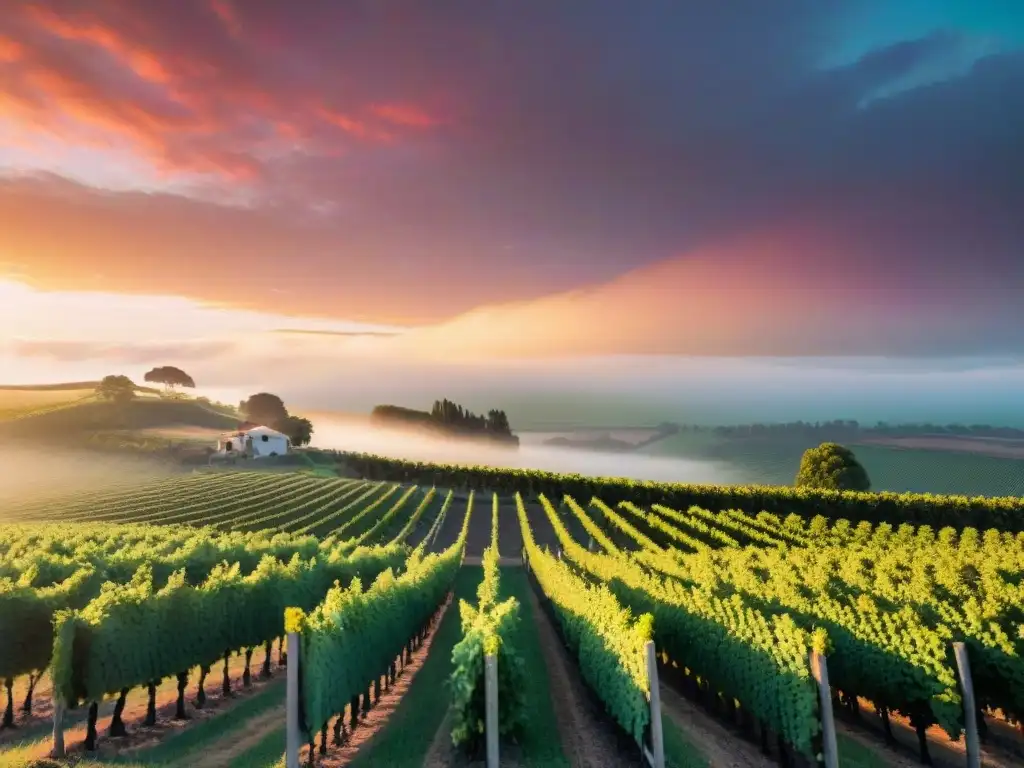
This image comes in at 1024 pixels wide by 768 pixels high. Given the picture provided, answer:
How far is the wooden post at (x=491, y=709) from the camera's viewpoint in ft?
33.6

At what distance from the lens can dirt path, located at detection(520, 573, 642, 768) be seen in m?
12.1

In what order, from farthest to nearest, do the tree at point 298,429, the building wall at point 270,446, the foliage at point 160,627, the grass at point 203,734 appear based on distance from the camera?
1. the tree at point 298,429
2. the building wall at point 270,446
3. the foliage at point 160,627
4. the grass at point 203,734

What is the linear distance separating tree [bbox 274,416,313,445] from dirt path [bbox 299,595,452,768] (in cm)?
12089

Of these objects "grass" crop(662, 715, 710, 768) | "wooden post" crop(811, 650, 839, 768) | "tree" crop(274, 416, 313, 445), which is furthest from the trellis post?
"tree" crop(274, 416, 313, 445)

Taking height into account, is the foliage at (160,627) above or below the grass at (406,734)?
above

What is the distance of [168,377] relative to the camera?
18425cm

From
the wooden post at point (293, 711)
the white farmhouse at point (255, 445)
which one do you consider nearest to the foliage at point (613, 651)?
the wooden post at point (293, 711)

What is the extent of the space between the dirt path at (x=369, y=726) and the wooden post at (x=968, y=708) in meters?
10.8

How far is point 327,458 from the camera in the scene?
340 ft

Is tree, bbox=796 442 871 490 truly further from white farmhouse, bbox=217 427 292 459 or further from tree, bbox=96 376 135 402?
tree, bbox=96 376 135 402

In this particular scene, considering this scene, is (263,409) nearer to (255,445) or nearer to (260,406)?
(260,406)

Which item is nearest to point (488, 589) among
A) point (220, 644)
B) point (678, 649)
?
point (678, 649)

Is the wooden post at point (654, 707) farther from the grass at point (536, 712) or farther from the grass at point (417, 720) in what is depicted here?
the grass at point (417, 720)

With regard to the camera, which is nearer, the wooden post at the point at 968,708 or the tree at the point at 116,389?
the wooden post at the point at 968,708
